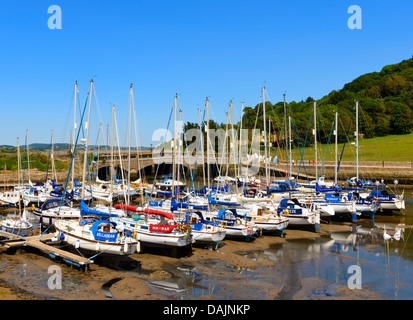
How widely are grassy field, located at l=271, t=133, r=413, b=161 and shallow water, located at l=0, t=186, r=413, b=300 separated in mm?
60220

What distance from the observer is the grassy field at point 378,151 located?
93.7 metres

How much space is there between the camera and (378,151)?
331 ft

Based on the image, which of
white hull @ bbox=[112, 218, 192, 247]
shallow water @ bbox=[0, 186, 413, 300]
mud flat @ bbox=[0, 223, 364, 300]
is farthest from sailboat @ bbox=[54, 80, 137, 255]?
white hull @ bbox=[112, 218, 192, 247]

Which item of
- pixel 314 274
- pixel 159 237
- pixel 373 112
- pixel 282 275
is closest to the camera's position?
pixel 282 275

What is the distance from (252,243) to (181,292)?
43.1ft

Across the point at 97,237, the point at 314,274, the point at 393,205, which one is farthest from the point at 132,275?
the point at 393,205

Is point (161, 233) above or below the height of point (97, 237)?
below

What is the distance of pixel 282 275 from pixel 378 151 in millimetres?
87426

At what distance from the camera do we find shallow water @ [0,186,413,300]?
2061cm

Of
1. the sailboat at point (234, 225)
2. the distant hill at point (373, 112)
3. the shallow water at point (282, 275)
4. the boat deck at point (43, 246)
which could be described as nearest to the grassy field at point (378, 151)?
the distant hill at point (373, 112)

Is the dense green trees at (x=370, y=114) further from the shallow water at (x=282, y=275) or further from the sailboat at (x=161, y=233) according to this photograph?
the sailboat at (x=161, y=233)

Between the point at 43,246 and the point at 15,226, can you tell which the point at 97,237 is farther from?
the point at 15,226

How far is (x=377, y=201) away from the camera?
148 ft

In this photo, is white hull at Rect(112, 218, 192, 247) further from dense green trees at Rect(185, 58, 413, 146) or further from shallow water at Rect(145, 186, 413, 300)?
dense green trees at Rect(185, 58, 413, 146)
